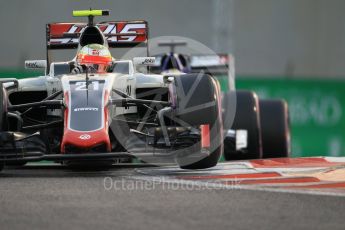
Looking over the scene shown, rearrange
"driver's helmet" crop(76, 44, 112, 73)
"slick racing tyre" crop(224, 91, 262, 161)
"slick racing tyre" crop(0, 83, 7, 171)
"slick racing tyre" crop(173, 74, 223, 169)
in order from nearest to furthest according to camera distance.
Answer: "slick racing tyre" crop(173, 74, 223, 169)
"slick racing tyre" crop(0, 83, 7, 171)
"driver's helmet" crop(76, 44, 112, 73)
"slick racing tyre" crop(224, 91, 262, 161)

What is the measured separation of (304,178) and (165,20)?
51.5 feet

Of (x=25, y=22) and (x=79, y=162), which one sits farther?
(x=25, y=22)

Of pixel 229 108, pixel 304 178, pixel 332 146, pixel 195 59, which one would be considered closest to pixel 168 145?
pixel 304 178

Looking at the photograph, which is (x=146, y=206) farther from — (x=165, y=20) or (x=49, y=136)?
(x=165, y=20)

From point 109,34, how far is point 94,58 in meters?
0.99

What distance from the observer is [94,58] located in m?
11.5

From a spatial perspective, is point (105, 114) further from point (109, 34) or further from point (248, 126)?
point (248, 126)

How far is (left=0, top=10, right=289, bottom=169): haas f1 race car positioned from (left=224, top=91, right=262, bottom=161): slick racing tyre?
2.84 m

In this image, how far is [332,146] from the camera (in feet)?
64.7

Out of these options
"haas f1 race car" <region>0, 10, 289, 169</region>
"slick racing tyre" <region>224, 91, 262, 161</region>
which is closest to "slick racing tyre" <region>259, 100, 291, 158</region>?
"slick racing tyre" <region>224, 91, 262, 161</region>

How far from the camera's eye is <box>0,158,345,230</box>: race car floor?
253 inches

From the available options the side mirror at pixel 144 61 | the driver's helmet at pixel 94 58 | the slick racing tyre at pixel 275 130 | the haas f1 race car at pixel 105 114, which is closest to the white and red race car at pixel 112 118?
the haas f1 race car at pixel 105 114

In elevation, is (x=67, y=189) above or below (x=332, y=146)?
above

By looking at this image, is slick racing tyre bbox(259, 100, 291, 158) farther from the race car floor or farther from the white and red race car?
the race car floor
